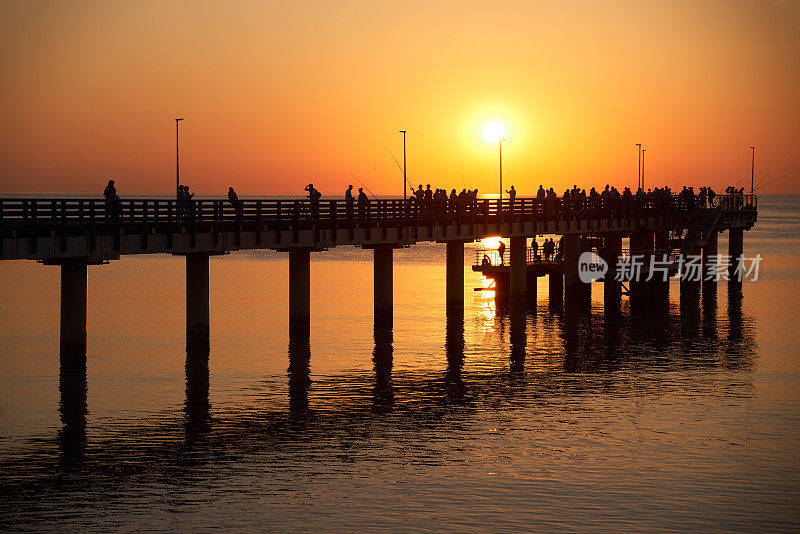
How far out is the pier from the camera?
37.4 metres

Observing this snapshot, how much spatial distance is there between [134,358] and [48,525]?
71.2ft

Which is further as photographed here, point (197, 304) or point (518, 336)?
point (518, 336)

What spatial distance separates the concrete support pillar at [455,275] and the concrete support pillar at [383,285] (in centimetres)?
645

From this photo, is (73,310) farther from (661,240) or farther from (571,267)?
(661,240)

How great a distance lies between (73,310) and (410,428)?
47.2 feet

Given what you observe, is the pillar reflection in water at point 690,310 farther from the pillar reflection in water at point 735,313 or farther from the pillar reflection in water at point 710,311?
the pillar reflection in water at point 735,313

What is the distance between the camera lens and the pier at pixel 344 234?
37.4 metres

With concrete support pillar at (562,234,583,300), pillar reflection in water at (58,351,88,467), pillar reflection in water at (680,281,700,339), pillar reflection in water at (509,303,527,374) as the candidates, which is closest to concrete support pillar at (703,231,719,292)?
pillar reflection in water at (680,281,700,339)

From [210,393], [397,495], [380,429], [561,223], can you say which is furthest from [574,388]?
[561,223]

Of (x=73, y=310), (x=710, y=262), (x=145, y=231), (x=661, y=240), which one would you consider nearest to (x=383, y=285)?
(x=145, y=231)

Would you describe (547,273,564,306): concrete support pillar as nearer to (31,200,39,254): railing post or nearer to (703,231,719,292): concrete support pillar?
(703,231,719,292): concrete support pillar

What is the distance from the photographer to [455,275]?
198ft

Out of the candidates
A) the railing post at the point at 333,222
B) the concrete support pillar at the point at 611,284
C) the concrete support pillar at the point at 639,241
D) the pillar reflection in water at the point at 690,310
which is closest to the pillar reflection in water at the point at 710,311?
the pillar reflection in water at the point at 690,310

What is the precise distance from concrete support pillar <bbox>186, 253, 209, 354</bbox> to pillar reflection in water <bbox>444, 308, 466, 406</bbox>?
369 inches
